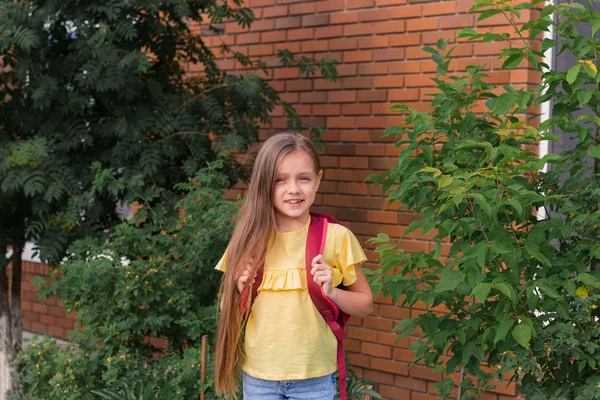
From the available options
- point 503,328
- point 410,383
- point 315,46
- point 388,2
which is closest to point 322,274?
point 503,328

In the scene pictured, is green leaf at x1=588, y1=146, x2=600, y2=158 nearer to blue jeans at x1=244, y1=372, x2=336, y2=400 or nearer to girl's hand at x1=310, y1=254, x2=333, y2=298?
girl's hand at x1=310, y1=254, x2=333, y2=298

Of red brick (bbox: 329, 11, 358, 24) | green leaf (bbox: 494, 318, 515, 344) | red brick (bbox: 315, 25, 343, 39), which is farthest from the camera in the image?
red brick (bbox: 315, 25, 343, 39)

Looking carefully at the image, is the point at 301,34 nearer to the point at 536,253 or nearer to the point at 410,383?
the point at 410,383

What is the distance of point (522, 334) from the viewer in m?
3.40

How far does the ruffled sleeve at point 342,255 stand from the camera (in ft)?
10.9

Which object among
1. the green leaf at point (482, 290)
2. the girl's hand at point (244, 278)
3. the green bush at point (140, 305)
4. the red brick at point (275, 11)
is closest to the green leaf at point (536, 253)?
the green leaf at point (482, 290)

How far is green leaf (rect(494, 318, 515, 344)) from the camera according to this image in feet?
11.4

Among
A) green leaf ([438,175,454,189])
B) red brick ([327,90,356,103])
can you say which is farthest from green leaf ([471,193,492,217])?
red brick ([327,90,356,103])

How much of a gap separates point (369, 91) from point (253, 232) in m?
3.09

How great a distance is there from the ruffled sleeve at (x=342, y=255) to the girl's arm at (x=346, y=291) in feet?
0.12

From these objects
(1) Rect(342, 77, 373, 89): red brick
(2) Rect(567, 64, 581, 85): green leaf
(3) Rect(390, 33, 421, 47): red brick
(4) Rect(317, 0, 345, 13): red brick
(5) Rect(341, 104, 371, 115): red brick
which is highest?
(4) Rect(317, 0, 345, 13): red brick

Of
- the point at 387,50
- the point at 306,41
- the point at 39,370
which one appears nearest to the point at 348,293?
the point at 39,370

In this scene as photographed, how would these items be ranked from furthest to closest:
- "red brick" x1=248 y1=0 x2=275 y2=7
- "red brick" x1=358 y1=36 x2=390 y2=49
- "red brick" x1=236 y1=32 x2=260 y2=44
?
"red brick" x1=236 y1=32 x2=260 y2=44, "red brick" x1=248 y1=0 x2=275 y2=7, "red brick" x1=358 y1=36 x2=390 y2=49

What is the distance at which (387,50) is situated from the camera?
611cm
